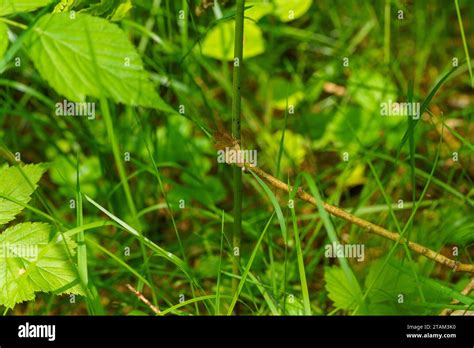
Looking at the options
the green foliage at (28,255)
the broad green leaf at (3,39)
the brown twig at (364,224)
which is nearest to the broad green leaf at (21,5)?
the broad green leaf at (3,39)

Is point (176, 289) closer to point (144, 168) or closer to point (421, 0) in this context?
point (144, 168)

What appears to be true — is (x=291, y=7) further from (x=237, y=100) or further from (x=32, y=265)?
(x=32, y=265)

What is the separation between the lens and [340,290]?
47.6 inches

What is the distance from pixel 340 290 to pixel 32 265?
52cm

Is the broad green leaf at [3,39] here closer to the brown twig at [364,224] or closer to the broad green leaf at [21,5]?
the broad green leaf at [21,5]

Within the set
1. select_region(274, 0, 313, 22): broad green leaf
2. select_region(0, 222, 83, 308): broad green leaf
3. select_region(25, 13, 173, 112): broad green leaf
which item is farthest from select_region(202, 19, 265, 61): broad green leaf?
select_region(0, 222, 83, 308): broad green leaf

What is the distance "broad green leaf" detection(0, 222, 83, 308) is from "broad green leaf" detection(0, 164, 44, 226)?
0.11 feet

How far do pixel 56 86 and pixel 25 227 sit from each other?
0.75 feet

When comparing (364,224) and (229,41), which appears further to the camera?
(229,41)

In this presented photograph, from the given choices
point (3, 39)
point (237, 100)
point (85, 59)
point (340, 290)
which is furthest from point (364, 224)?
point (3, 39)

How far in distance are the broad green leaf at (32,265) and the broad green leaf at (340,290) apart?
0.43 m

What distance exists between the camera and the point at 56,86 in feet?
3.43

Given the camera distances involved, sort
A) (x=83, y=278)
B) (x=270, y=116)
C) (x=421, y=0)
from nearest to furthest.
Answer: (x=83, y=278)
(x=270, y=116)
(x=421, y=0)
